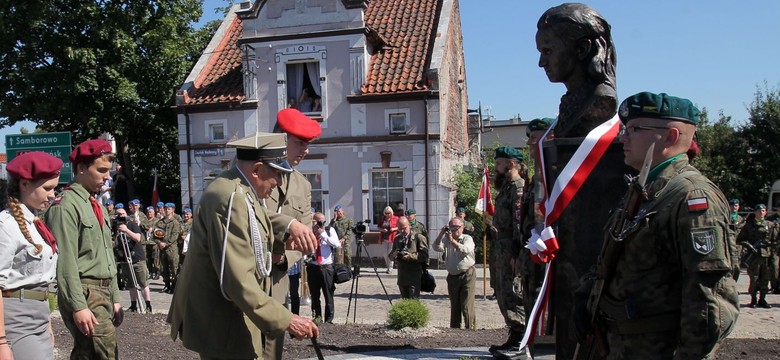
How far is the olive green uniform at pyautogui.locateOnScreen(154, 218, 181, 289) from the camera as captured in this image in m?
15.1

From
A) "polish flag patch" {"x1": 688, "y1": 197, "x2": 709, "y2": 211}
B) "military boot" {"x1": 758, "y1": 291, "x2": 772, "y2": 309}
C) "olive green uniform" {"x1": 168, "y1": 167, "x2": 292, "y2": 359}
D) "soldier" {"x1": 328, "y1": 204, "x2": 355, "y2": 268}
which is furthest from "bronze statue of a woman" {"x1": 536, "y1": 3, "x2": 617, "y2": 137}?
"soldier" {"x1": 328, "y1": 204, "x2": 355, "y2": 268}

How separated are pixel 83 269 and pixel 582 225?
3.44 meters

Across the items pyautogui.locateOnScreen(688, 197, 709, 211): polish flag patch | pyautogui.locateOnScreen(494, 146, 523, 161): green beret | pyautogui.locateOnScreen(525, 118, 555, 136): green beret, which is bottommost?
pyautogui.locateOnScreen(688, 197, 709, 211): polish flag patch

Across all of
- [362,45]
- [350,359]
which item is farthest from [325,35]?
[350,359]

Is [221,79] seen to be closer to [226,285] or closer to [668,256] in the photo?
[226,285]

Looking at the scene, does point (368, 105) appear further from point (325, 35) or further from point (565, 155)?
point (565, 155)

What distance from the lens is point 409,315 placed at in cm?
779

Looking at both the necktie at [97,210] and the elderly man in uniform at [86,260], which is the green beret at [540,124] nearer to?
the elderly man in uniform at [86,260]

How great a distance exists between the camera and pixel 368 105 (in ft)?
63.2

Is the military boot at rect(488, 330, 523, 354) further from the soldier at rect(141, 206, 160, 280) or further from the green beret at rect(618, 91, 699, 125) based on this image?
the soldier at rect(141, 206, 160, 280)

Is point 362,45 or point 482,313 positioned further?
point 362,45

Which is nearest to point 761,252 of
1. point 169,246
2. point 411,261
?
point 411,261

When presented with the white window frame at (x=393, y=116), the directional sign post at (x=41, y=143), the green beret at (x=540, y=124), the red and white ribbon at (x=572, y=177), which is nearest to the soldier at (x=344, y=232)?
the white window frame at (x=393, y=116)

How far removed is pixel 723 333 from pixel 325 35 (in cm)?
1800
